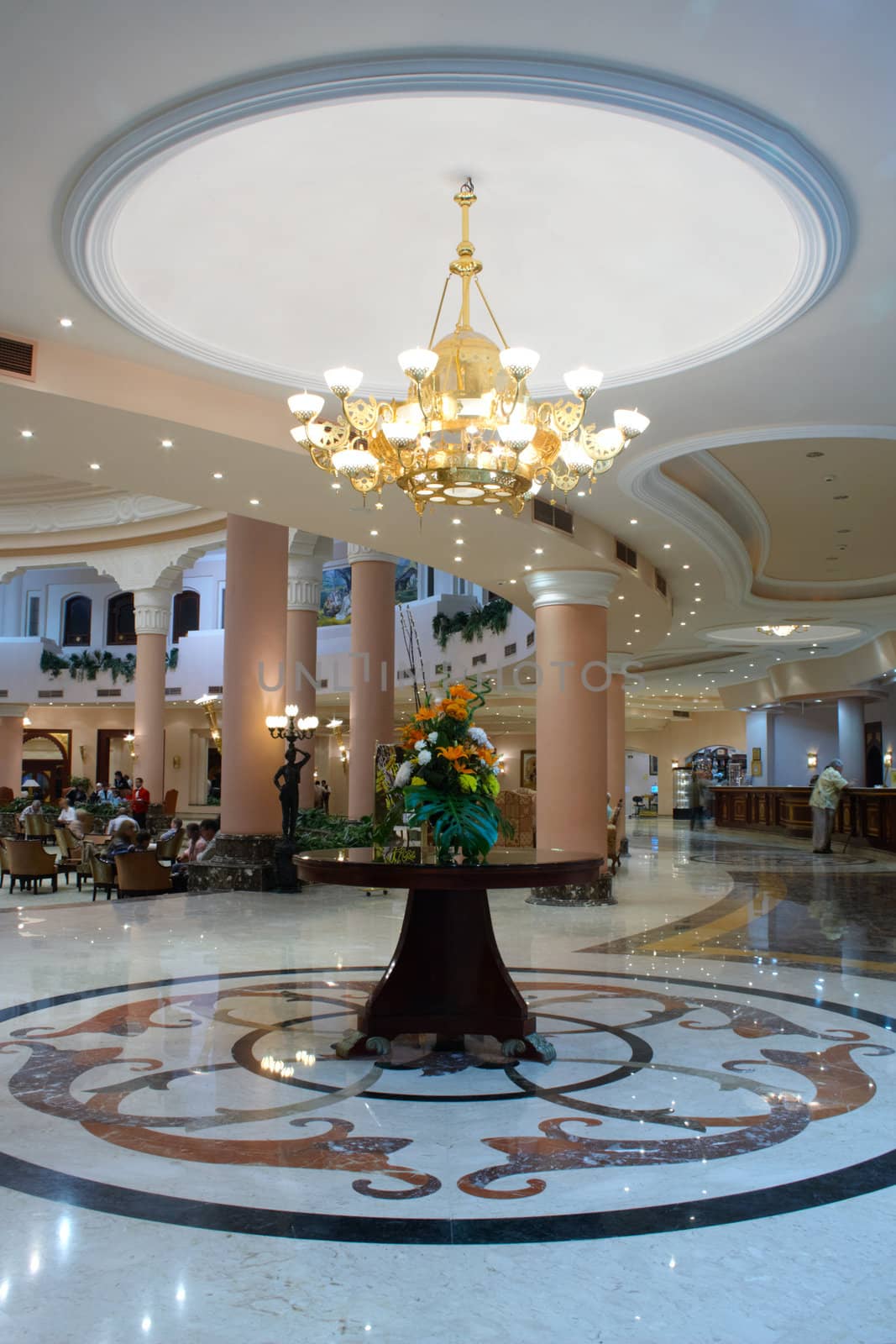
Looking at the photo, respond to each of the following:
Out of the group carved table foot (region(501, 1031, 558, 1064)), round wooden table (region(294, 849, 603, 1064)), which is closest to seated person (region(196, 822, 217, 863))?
round wooden table (region(294, 849, 603, 1064))

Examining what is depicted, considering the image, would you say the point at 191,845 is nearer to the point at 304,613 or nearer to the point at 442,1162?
the point at 304,613

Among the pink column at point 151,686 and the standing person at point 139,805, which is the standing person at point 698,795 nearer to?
the pink column at point 151,686

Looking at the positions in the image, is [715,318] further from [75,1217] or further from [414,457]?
[75,1217]

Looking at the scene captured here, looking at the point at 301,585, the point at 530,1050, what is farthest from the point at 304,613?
the point at 530,1050

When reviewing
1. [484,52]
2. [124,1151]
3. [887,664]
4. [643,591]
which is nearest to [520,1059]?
[124,1151]

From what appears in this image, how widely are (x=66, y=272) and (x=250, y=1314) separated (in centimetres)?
499

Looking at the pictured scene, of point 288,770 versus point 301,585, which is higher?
point 301,585

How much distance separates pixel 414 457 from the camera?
568 centimetres

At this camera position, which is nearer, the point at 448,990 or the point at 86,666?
the point at 448,990

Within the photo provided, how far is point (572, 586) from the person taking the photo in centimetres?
1166

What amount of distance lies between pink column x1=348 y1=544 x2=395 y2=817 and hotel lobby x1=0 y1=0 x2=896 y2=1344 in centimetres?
324

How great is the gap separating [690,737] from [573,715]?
1085 inches

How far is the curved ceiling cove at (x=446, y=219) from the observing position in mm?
4297

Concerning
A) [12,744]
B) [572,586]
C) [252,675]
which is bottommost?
[12,744]
